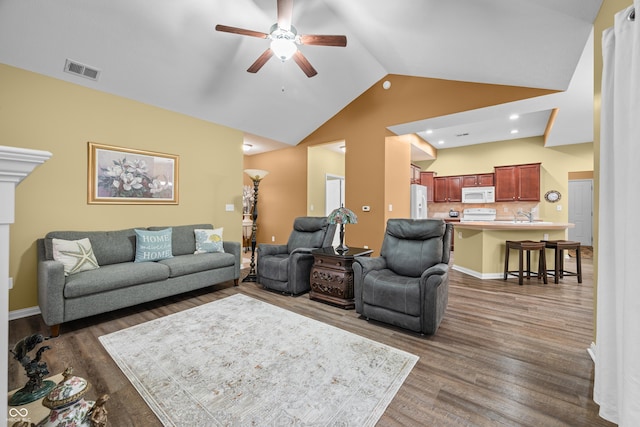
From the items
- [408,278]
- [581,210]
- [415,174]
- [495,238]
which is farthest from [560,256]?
[581,210]

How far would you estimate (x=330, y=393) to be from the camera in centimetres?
175

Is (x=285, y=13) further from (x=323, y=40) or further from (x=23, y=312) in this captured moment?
(x=23, y=312)

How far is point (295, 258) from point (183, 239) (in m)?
1.74

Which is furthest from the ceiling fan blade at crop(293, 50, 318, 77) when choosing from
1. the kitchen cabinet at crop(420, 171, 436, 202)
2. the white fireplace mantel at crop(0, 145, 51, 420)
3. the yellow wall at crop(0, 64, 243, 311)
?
the kitchen cabinet at crop(420, 171, 436, 202)

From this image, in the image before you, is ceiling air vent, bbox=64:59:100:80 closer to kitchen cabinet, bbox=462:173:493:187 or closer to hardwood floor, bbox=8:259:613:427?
hardwood floor, bbox=8:259:613:427

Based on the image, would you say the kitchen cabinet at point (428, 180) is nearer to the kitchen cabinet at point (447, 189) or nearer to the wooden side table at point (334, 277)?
the kitchen cabinet at point (447, 189)

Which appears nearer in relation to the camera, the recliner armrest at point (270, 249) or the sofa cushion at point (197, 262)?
the sofa cushion at point (197, 262)

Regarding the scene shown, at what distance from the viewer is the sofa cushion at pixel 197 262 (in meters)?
3.38

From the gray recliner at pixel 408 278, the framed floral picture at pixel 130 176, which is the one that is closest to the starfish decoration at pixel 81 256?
the framed floral picture at pixel 130 176

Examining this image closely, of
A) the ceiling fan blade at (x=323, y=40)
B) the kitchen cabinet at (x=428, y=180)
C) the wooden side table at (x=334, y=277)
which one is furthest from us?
the kitchen cabinet at (x=428, y=180)

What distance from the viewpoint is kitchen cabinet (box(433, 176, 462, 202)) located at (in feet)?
25.6

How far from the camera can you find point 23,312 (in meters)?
3.01

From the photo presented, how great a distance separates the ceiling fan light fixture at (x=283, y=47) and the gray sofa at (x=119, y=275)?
2.67 m

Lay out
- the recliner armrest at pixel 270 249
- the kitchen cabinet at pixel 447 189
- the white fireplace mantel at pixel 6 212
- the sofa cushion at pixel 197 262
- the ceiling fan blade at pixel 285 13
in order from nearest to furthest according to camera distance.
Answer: the white fireplace mantel at pixel 6 212
the ceiling fan blade at pixel 285 13
the sofa cushion at pixel 197 262
the recliner armrest at pixel 270 249
the kitchen cabinet at pixel 447 189
